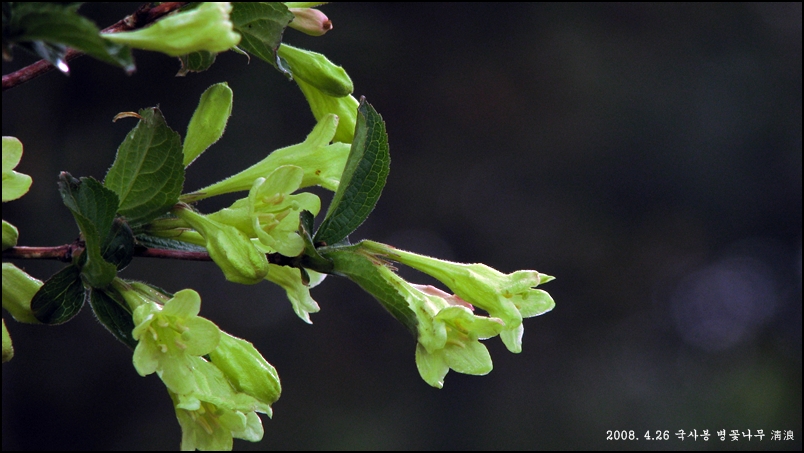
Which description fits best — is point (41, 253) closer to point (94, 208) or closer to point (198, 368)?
point (94, 208)

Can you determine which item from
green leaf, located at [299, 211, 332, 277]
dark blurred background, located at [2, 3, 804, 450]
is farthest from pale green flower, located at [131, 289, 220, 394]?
dark blurred background, located at [2, 3, 804, 450]

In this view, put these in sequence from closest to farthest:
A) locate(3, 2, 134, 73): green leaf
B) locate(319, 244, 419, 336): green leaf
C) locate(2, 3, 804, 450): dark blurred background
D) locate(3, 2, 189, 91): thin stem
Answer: locate(3, 2, 134, 73): green leaf
locate(3, 2, 189, 91): thin stem
locate(319, 244, 419, 336): green leaf
locate(2, 3, 804, 450): dark blurred background

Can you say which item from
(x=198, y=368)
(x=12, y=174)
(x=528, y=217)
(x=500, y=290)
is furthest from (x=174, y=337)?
(x=528, y=217)

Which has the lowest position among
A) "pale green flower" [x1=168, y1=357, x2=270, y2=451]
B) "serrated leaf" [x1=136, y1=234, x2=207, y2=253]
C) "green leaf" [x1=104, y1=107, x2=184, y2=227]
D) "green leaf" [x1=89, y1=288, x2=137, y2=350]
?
"pale green flower" [x1=168, y1=357, x2=270, y2=451]

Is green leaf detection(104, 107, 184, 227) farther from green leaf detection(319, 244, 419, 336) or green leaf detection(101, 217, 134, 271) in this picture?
green leaf detection(319, 244, 419, 336)

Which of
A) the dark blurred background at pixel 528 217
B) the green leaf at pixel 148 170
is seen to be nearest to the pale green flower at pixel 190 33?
the green leaf at pixel 148 170
